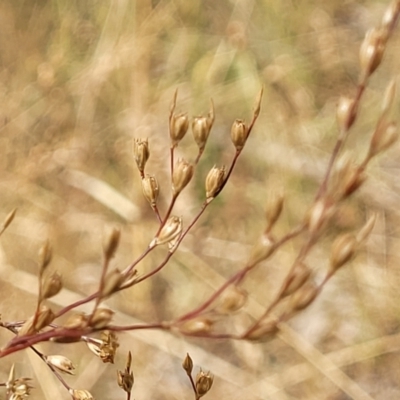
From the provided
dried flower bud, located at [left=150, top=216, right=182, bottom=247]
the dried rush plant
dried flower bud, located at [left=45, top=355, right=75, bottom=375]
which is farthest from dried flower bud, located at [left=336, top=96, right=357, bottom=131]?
dried flower bud, located at [left=45, top=355, right=75, bottom=375]

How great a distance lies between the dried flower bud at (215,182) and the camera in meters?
0.33

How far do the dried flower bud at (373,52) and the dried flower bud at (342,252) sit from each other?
92mm

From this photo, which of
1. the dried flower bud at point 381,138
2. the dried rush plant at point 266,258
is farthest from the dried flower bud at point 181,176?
the dried flower bud at point 381,138

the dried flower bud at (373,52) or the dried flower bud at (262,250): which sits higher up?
the dried flower bud at (373,52)

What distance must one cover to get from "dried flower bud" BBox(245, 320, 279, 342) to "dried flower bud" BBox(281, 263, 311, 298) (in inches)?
0.6

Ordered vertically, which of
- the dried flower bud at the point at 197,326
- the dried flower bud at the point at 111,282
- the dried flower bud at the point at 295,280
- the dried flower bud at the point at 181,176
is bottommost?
the dried flower bud at the point at 197,326

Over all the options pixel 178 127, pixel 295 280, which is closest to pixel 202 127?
pixel 178 127

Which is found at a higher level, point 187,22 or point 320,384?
point 187,22

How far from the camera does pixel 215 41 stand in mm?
1624

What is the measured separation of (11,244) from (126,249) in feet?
0.98

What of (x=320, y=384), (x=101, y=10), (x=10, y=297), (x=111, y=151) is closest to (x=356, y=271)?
(x=320, y=384)

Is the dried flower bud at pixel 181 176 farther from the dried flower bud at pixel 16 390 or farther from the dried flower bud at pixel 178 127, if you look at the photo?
the dried flower bud at pixel 16 390

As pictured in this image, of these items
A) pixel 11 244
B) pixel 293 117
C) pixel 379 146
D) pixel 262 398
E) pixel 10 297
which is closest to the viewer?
pixel 379 146

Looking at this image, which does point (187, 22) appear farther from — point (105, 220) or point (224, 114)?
point (105, 220)
